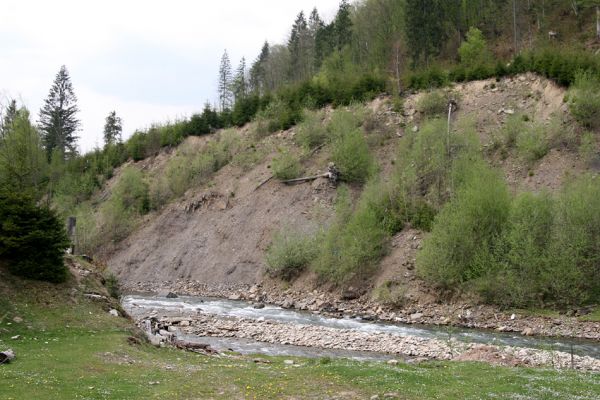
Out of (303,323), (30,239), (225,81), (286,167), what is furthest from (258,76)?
(30,239)

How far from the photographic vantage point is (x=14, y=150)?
39.8 m

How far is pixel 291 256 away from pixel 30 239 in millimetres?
30290

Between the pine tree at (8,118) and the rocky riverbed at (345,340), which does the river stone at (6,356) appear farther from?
the pine tree at (8,118)

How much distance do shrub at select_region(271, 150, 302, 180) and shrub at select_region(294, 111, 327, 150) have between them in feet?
12.1

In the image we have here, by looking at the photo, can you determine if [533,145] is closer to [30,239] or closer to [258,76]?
[30,239]

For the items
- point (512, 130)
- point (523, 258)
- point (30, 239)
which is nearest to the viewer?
point (30, 239)

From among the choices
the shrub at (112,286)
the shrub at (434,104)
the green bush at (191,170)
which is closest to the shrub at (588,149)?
the shrub at (434,104)

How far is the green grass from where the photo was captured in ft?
44.4

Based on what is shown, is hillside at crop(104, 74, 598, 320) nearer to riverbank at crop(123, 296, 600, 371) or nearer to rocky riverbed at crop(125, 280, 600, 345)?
rocky riverbed at crop(125, 280, 600, 345)

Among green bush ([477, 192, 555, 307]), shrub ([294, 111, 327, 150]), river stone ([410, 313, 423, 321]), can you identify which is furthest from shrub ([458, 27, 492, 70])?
river stone ([410, 313, 423, 321])

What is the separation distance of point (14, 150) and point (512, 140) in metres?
46.1

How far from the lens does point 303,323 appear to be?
3669 centimetres

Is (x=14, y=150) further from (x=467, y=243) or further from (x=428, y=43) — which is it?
(x=428, y=43)

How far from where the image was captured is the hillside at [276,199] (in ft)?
168
